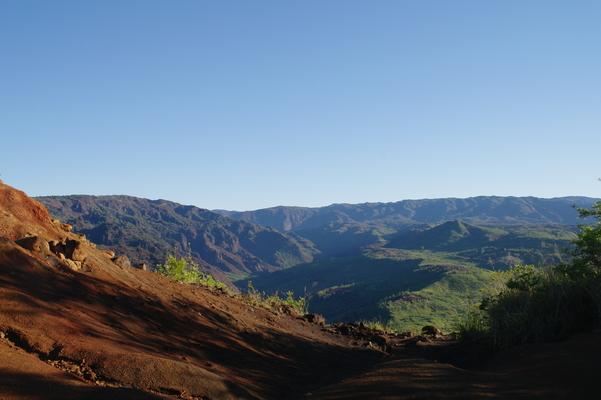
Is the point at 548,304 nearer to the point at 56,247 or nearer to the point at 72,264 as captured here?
the point at 72,264

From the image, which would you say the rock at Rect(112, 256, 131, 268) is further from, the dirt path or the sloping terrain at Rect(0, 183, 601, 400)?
the dirt path

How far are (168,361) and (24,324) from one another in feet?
6.73

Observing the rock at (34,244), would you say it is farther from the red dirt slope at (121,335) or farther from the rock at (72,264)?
the rock at (72,264)

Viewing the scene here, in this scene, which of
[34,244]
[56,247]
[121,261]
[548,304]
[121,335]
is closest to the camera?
[121,335]

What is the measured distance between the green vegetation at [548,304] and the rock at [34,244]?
10.2 m

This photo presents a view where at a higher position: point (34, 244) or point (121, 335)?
point (34, 244)

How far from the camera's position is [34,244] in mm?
10164

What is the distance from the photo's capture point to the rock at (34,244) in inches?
399

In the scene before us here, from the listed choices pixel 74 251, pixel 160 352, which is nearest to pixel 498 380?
pixel 160 352

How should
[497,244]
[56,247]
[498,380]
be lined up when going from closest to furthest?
[498,380] → [56,247] → [497,244]

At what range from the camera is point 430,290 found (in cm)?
8881

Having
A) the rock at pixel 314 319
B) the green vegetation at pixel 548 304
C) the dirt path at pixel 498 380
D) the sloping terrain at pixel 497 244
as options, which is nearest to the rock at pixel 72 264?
the dirt path at pixel 498 380

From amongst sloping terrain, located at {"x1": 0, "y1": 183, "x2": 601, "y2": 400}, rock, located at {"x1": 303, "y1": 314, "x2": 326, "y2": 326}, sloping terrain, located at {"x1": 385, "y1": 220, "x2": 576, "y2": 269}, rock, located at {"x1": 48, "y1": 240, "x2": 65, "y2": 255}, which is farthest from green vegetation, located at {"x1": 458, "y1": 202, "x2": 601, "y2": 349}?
sloping terrain, located at {"x1": 385, "y1": 220, "x2": 576, "y2": 269}

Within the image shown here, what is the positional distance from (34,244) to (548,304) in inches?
443
